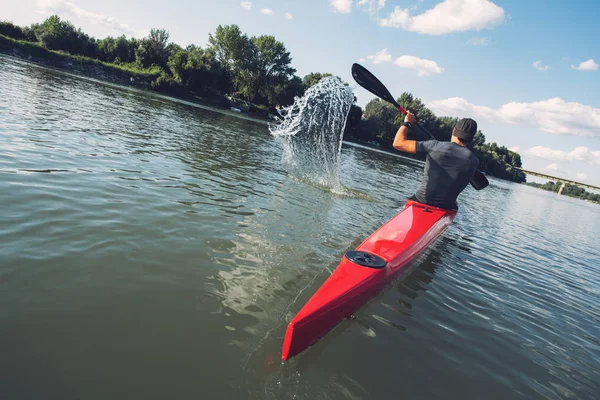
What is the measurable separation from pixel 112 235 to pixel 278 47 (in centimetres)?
7202

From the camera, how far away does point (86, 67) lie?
163ft

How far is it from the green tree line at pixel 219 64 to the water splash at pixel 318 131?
4787 cm

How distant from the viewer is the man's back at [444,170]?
5.93 metres

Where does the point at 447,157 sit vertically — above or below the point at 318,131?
below

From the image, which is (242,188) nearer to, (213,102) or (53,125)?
(53,125)

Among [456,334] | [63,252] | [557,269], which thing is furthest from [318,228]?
[557,269]

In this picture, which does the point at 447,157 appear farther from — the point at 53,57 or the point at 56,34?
the point at 56,34

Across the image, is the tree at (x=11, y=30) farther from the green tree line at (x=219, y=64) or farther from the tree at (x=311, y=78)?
the tree at (x=311, y=78)

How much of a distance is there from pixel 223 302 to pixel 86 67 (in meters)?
60.7

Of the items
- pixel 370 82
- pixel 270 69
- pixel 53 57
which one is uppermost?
pixel 270 69

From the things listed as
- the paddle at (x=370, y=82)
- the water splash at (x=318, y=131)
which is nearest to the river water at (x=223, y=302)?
the paddle at (x=370, y=82)

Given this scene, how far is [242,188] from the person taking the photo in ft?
28.0

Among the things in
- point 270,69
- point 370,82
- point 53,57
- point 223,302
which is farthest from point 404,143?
point 270,69

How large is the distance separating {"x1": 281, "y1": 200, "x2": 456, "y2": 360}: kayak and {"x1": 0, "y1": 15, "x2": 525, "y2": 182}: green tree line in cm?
5642
